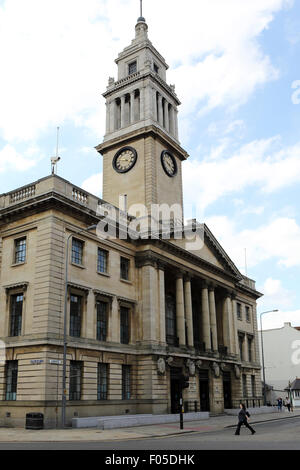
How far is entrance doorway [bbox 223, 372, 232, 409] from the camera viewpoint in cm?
4956

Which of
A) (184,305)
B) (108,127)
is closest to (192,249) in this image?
(184,305)

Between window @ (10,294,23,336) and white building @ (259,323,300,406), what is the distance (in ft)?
192

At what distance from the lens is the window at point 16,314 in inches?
1247

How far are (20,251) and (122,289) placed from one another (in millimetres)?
8652

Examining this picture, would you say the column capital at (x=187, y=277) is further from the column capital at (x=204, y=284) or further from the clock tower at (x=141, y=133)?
the clock tower at (x=141, y=133)

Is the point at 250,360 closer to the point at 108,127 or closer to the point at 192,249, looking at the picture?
the point at 192,249

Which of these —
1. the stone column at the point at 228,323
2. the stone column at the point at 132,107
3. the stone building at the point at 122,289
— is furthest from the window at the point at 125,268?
the stone column at the point at 132,107

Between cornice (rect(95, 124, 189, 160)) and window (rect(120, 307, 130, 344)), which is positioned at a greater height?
cornice (rect(95, 124, 189, 160))

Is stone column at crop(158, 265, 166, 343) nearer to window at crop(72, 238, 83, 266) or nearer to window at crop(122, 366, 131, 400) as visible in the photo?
window at crop(122, 366, 131, 400)

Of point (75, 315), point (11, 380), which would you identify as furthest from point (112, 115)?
point (11, 380)

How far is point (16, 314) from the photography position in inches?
1266

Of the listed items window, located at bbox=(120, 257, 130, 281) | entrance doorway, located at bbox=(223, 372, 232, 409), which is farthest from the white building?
window, located at bbox=(120, 257, 130, 281)
